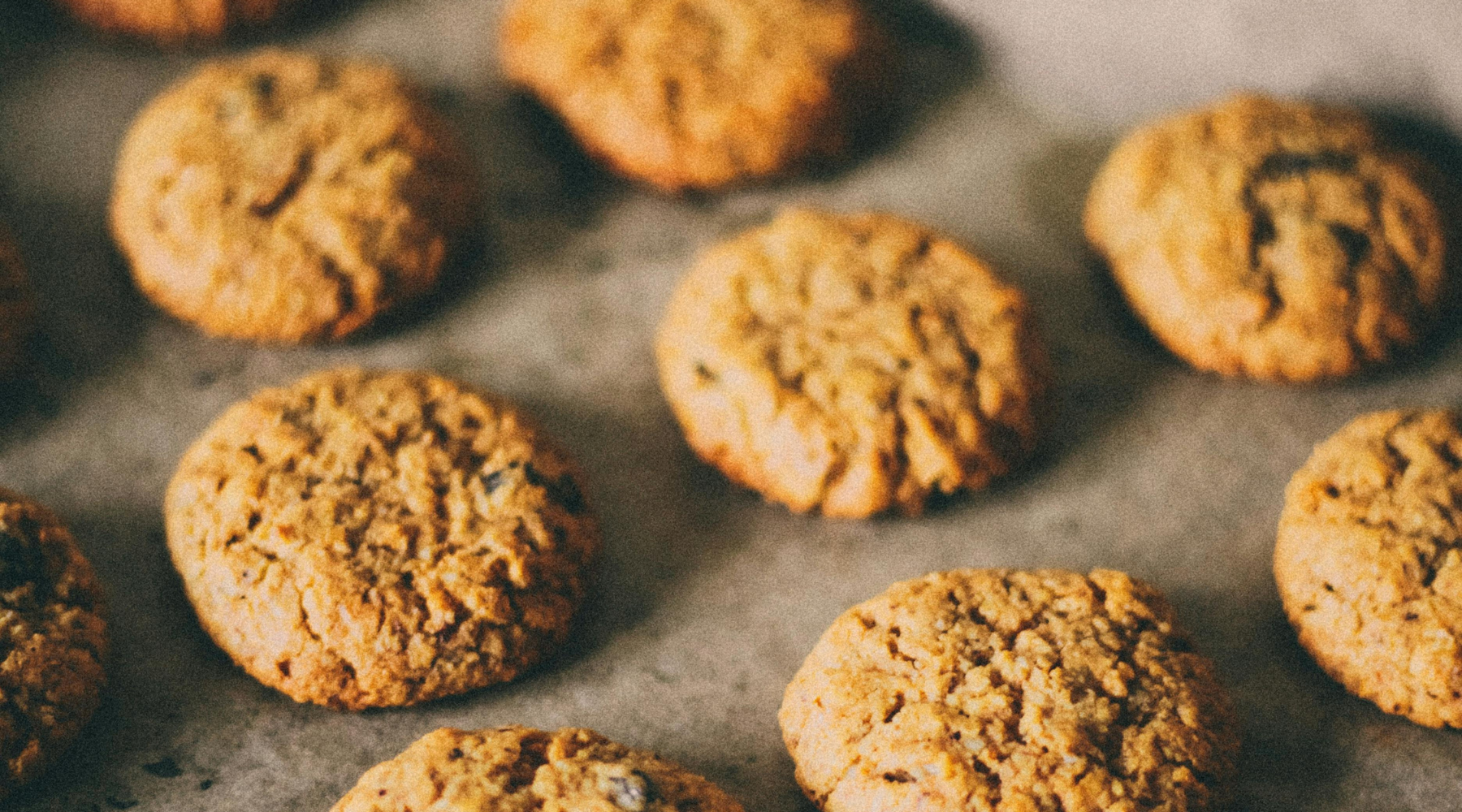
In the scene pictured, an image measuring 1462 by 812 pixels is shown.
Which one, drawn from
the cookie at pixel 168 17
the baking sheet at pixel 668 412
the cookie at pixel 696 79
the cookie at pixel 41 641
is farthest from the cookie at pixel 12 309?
the cookie at pixel 696 79

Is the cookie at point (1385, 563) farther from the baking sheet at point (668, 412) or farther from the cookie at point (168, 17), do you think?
the cookie at point (168, 17)

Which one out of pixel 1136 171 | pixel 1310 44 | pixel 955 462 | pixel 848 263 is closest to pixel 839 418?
pixel 955 462

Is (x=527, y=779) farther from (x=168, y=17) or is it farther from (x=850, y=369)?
(x=168, y=17)

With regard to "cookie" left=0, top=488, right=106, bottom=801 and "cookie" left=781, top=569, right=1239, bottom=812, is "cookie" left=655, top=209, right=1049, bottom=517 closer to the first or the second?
"cookie" left=781, top=569, right=1239, bottom=812

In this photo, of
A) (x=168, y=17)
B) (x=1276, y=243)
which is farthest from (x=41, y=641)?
(x=1276, y=243)

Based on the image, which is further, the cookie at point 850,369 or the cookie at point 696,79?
the cookie at point 696,79

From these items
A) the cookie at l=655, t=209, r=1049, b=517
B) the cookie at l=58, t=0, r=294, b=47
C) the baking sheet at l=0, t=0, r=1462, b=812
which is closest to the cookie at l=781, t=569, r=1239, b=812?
the baking sheet at l=0, t=0, r=1462, b=812
